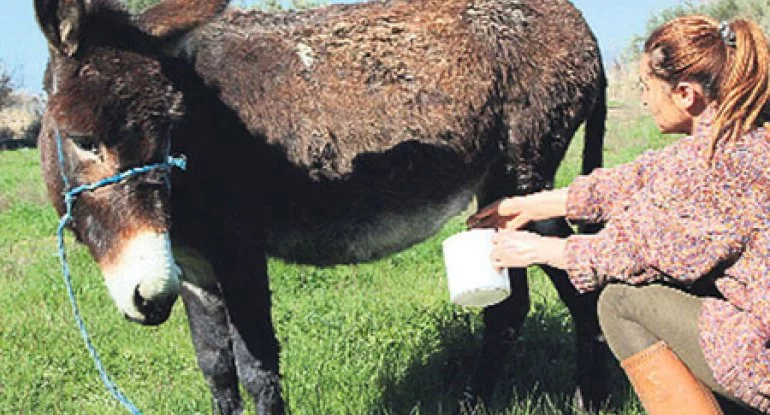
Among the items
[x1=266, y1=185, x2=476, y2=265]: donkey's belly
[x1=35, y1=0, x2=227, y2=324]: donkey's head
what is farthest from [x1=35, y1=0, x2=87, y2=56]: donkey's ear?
[x1=266, y1=185, x2=476, y2=265]: donkey's belly

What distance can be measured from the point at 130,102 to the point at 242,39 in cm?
112

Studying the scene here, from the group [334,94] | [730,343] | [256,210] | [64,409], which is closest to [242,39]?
[334,94]

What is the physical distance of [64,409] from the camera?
12.5 ft

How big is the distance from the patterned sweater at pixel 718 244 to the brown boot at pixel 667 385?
0.19 m

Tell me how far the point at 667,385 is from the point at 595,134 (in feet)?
6.23

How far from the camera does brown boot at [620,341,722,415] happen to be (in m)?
2.48

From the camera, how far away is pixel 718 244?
2197mm

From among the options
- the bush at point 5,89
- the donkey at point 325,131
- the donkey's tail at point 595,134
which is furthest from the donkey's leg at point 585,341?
the bush at point 5,89

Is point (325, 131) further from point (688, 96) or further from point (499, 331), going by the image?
point (688, 96)

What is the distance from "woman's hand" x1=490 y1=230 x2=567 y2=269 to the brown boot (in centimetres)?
40

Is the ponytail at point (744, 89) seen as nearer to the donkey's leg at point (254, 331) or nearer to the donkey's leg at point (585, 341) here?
the donkey's leg at point (585, 341)

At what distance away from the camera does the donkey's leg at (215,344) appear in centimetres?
350

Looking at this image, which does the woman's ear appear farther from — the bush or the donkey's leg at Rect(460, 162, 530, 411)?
the bush

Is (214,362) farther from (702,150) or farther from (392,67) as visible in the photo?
(702,150)
